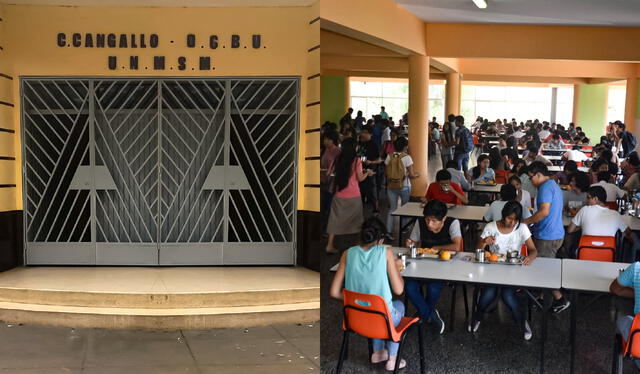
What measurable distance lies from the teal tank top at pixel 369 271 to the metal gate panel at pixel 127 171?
2.83 m

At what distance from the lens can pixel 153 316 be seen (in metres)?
4.38

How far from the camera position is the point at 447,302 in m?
4.36

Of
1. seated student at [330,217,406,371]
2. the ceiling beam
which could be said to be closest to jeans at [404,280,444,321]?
seated student at [330,217,406,371]

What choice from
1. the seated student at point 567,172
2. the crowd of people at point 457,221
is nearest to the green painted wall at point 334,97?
the crowd of people at point 457,221

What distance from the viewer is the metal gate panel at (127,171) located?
5.39 metres

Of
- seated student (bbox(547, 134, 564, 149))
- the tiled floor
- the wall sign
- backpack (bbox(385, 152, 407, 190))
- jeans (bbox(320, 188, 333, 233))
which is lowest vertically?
the tiled floor

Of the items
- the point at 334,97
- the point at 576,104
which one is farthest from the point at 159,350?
the point at 576,104

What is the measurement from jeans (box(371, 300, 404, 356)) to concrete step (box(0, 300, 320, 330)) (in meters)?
1.16

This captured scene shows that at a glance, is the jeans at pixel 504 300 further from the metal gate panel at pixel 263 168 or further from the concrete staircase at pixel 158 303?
the metal gate panel at pixel 263 168

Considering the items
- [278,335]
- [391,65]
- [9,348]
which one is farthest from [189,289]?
[391,65]

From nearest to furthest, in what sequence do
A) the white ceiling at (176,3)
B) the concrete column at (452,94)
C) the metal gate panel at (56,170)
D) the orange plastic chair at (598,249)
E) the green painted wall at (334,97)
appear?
1. the orange plastic chair at (598,249)
2. the white ceiling at (176,3)
3. the metal gate panel at (56,170)
4. the concrete column at (452,94)
5. the green painted wall at (334,97)

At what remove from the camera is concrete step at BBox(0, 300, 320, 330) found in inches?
172

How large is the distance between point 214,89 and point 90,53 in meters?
0.98

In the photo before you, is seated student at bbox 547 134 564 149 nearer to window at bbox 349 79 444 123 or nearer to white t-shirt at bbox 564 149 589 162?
white t-shirt at bbox 564 149 589 162
